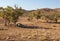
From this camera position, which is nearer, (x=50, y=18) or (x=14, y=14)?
(x=14, y=14)

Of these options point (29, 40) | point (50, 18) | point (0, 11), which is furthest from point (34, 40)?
point (50, 18)

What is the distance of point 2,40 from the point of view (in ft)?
60.5

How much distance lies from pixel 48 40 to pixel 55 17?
132 ft

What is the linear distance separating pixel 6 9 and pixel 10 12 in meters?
1.05

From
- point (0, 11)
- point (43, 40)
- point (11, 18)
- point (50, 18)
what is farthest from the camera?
point (50, 18)

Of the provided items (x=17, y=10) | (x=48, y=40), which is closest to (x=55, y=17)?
(x=17, y=10)

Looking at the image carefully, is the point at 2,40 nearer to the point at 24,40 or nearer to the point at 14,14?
the point at 24,40

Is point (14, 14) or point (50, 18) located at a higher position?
point (14, 14)

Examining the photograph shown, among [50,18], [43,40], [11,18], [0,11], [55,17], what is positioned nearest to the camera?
[43,40]

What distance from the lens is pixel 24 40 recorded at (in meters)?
18.7

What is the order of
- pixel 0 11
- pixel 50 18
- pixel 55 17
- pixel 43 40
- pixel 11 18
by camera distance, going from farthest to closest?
pixel 50 18, pixel 55 17, pixel 0 11, pixel 11 18, pixel 43 40

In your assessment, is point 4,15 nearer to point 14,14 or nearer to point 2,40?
point 14,14

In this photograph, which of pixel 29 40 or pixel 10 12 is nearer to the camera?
pixel 29 40

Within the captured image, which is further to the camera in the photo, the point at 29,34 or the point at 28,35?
the point at 29,34
